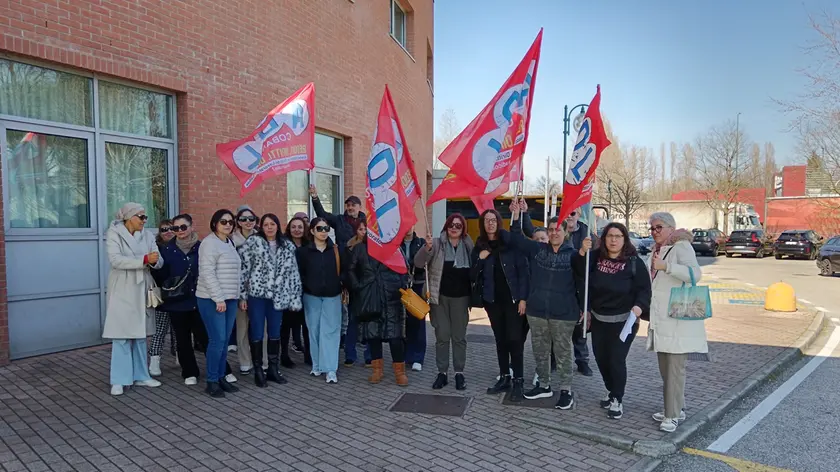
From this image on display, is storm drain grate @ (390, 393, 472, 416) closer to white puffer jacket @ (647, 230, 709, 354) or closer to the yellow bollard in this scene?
white puffer jacket @ (647, 230, 709, 354)

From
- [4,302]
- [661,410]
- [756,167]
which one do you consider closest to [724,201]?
[756,167]

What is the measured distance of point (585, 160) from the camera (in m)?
5.34

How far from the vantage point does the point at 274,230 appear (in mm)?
5996

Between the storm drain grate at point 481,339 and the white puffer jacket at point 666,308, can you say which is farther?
the storm drain grate at point 481,339

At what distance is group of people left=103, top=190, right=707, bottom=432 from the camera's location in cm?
487

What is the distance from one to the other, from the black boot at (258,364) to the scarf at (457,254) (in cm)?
223

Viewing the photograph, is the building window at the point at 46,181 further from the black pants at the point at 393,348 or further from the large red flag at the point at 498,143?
the large red flag at the point at 498,143

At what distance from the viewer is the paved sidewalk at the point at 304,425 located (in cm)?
402

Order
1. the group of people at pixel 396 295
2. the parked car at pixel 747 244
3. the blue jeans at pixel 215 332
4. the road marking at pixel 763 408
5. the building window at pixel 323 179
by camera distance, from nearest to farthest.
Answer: the road marking at pixel 763 408 < the group of people at pixel 396 295 < the blue jeans at pixel 215 332 < the building window at pixel 323 179 < the parked car at pixel 747 244

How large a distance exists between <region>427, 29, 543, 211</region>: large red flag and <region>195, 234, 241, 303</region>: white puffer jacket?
2100 mm

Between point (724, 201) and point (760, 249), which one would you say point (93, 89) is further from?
point (724, 201)

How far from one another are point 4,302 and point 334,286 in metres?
3.69

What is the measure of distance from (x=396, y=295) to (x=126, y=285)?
8.92ft

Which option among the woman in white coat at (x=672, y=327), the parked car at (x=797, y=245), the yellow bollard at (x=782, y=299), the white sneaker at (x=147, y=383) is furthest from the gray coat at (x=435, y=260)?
the parked car at (x=797, y=245)
